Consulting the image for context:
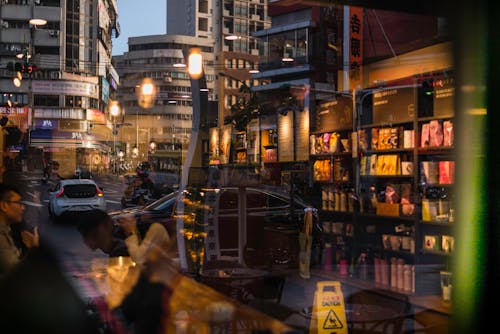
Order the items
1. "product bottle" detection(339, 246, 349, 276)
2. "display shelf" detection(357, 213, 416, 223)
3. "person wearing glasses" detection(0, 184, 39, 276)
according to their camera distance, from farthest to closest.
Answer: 1. "product bottle" detection(339, 246, 349, 276)
2. "display shelf" detection(357, 213, 416, 223)
3. "person wearing glasses" detection(0, 184, 39, 276)

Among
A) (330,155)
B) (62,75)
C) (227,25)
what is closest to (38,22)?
(62,75)

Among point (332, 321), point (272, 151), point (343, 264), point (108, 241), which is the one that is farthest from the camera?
point (272, 151)

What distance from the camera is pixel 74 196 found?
8.30 m

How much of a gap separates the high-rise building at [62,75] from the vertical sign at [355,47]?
1.70 m

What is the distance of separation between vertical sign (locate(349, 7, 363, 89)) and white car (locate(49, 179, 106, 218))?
272cm

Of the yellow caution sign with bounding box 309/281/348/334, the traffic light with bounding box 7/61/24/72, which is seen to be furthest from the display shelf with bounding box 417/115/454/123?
the traffic light with bounding box 7/61/24/72

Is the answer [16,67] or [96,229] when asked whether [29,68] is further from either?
[96,229]

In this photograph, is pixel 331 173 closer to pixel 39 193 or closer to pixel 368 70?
pixel 368 70

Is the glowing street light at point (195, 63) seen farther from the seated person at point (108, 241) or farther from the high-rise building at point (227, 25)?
the seated person at point (108, 241)

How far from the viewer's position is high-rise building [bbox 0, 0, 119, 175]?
4.53 m

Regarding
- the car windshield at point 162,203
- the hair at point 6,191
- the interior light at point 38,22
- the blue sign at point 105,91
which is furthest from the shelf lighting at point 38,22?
the car windshield at point 162,203

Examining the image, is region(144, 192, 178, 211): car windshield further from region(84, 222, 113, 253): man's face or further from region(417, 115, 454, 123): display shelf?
region(84, 222, 113, 253): man's face

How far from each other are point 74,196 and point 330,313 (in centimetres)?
536

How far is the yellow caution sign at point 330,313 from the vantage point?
3.79 m
